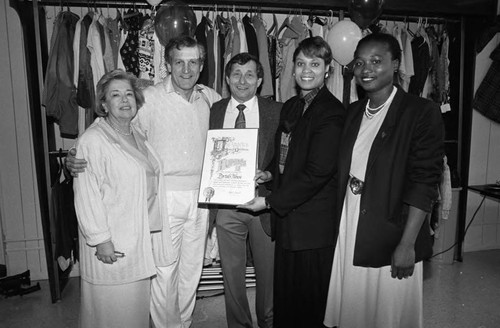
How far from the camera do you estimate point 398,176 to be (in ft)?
5.41

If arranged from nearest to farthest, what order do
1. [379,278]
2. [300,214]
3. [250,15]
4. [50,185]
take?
[379,278] < [300,214] < [50,185] < [250,15]

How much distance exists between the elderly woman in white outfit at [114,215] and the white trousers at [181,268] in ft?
1.03

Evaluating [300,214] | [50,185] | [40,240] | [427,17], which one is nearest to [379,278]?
[300,214]

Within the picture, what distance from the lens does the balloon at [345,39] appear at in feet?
9.07

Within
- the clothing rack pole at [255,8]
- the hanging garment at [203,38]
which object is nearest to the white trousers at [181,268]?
the hanging garment at [203,38]

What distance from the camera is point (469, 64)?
363 cm

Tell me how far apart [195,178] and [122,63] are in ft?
4.18

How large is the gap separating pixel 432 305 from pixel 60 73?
3.20 meters

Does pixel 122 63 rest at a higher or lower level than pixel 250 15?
lower

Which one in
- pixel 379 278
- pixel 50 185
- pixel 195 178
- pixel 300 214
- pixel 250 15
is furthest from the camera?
pixel 250 15

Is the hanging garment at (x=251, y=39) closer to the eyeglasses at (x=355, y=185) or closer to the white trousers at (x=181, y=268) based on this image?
the white trousers at (x=181, y=268)

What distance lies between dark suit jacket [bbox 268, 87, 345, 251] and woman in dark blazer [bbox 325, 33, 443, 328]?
13cm

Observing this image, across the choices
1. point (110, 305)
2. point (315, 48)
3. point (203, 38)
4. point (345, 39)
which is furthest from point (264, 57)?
point (110, 305)

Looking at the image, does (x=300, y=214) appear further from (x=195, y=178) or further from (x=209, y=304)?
(x=209, y=304)
